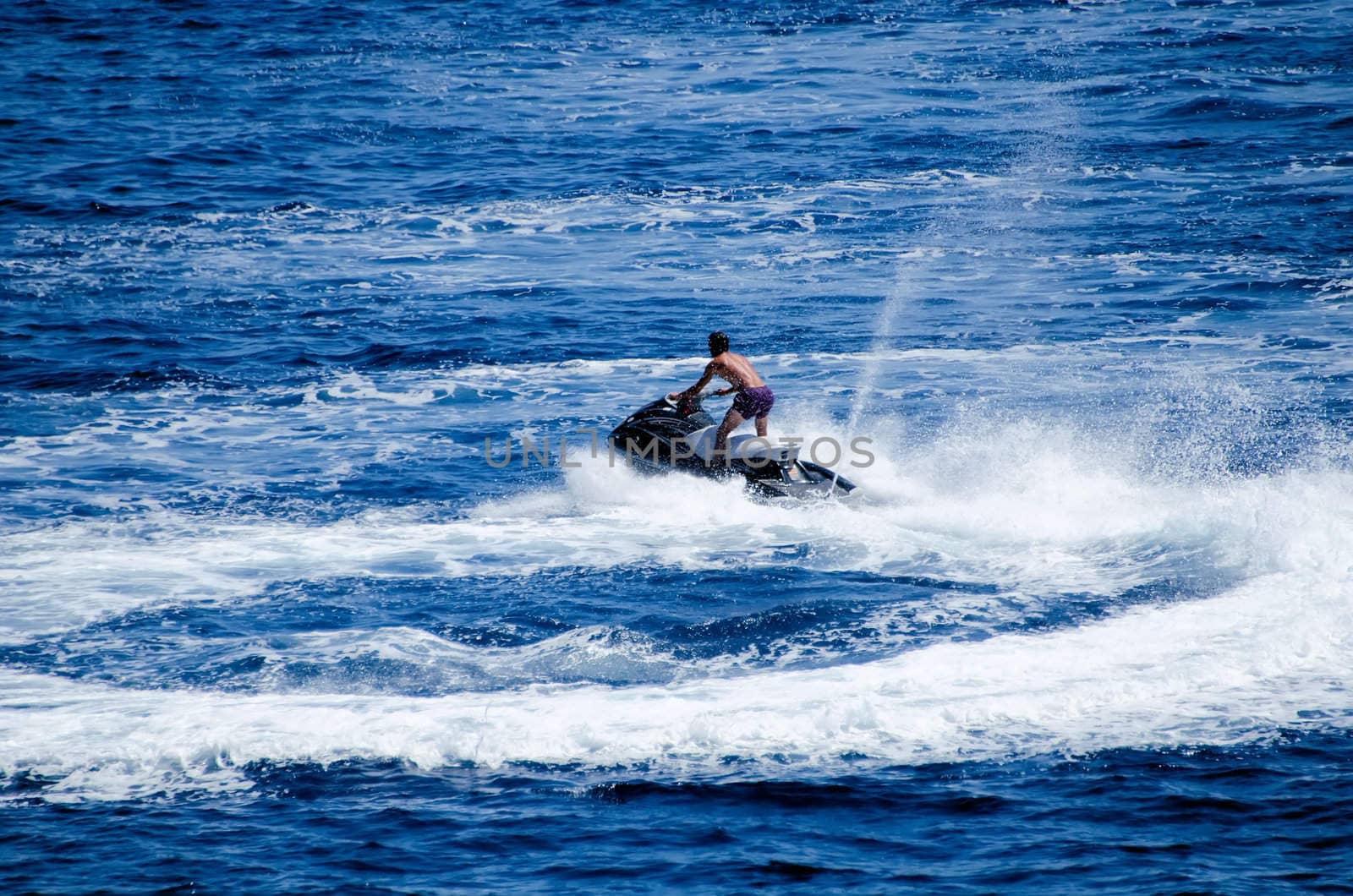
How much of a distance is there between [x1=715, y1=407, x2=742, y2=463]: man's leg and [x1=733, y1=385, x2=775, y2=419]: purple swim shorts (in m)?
0.09

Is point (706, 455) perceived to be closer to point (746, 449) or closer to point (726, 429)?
point (726, 429)

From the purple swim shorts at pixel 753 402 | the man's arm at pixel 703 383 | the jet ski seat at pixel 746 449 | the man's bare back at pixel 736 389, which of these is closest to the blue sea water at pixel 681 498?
the jet ski seat at pixel 746 449

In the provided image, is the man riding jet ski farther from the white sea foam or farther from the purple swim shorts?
the white sea foam

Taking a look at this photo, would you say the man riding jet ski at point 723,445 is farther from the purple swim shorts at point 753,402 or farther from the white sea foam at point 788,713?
the white sea foam at point 788,713

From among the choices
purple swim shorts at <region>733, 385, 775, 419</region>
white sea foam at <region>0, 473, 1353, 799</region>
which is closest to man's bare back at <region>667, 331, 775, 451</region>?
purple swim shorts at <region>733, 385, 775, 419</region>

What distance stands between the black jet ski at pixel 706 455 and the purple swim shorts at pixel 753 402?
36cm

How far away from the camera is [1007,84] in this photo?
133 feet

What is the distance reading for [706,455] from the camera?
16.4 metres

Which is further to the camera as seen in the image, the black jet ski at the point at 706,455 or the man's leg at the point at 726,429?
the man's leg at the point at 726,429

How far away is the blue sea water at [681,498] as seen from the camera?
31.5 feet

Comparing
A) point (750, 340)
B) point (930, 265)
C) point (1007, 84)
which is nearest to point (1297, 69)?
point (1007, 84)

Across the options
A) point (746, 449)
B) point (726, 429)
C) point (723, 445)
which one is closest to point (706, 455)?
point (723, 445)

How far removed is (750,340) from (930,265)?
576 centimetres

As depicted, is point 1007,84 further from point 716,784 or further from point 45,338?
point 716,784
